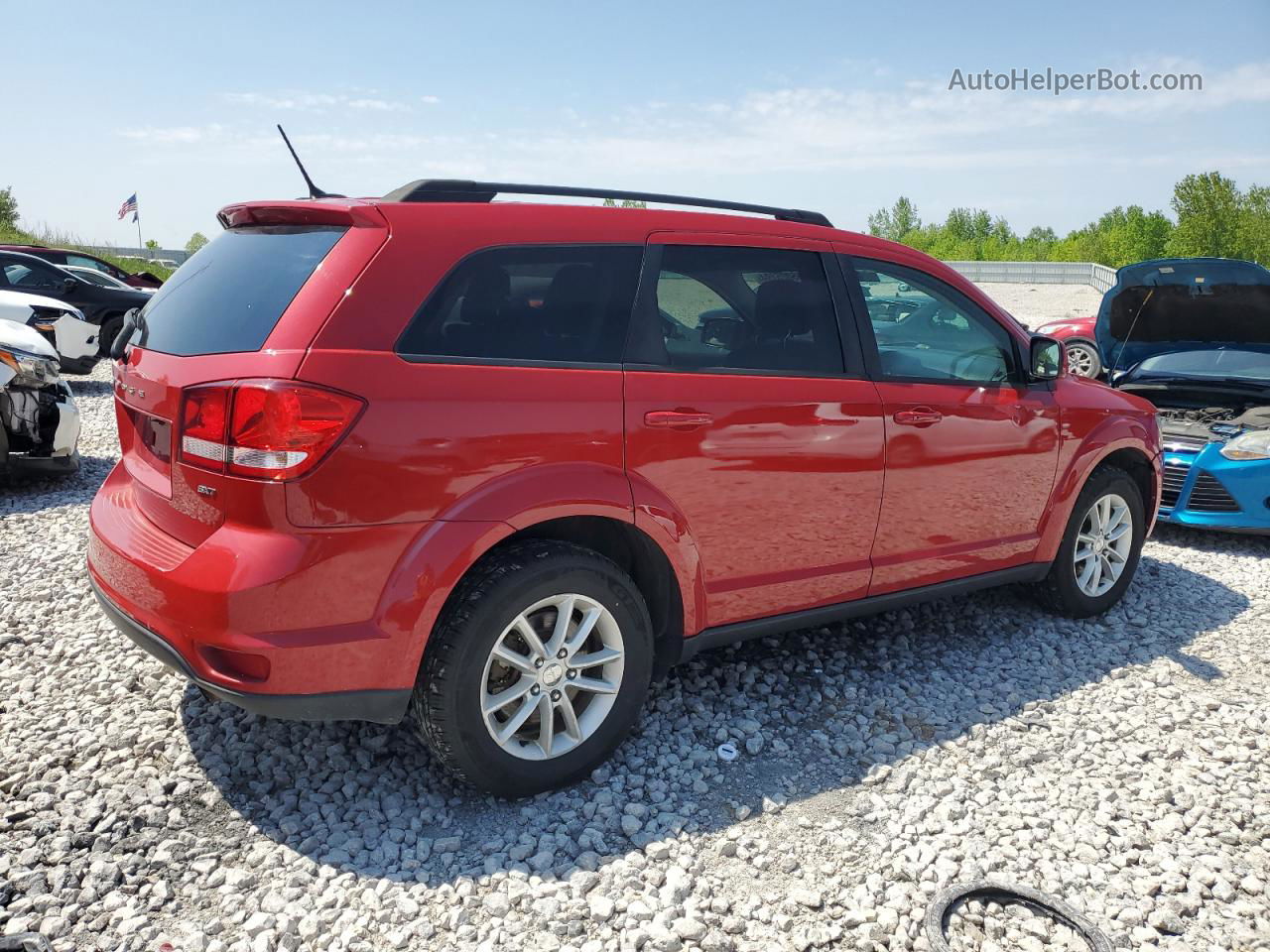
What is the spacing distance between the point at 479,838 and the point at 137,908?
3.02 ft

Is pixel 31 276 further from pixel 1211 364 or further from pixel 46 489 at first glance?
pixel 1211 364

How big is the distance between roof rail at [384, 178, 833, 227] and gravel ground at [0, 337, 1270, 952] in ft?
6.19

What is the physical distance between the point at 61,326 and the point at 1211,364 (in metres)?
11.3

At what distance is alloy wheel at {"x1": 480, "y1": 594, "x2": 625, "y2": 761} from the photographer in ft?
9.84

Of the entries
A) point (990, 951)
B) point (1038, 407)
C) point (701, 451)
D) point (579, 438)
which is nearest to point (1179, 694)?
point (1038, 407)

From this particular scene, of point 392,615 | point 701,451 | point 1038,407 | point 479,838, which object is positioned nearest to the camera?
point 392,615

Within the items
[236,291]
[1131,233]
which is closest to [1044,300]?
[236,291]

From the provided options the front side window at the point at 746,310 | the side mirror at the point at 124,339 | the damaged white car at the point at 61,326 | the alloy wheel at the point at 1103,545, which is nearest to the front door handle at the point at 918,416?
the front side window at the point at 746,310

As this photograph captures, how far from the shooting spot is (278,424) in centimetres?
254

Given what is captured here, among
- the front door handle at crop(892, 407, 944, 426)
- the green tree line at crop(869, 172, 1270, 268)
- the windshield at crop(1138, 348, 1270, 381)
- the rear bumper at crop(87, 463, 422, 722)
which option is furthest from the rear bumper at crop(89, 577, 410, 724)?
the green tree line at crop(869, 172, 1270, 268)

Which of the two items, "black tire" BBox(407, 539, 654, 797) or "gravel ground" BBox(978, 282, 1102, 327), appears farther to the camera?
"gravel ground" BBox(978, 282, 1102, 327)

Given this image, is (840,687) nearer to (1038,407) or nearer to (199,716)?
(1038,407)

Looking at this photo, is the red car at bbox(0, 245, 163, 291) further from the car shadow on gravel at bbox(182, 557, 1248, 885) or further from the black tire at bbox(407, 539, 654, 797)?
the black tire at bbox(407, 539, 654, 797)

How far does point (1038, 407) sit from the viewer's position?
4387 mm
